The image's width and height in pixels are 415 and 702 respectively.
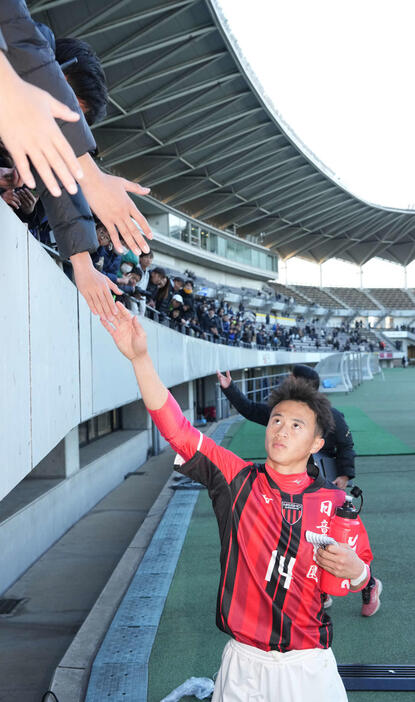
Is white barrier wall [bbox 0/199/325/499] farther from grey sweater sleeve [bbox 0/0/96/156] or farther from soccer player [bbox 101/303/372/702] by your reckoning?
grey sweater sleeve [bbox 0/0/96/156]

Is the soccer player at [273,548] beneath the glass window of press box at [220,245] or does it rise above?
beneath

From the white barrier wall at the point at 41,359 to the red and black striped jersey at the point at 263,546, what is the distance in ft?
3.06

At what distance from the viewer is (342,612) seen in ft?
13.3

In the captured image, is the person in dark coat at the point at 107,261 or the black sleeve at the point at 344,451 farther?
the person in dark coat at the point at 107,261

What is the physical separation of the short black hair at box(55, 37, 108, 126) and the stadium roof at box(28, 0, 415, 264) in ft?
68.3

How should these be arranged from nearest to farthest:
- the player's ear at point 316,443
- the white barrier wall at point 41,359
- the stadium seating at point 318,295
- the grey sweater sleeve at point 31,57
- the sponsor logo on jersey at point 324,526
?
the grey sweater sleeve at point 31,57 < the sponsor logo on jersey at point 324,526 < the player's ear at point 316,443 < the white barrier wall at point 41,359 < the stadium seating at point 318,295

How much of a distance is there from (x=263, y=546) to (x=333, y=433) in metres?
2.74

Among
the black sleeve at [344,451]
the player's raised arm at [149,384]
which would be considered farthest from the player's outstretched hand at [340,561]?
the black sleeve at [344,451]

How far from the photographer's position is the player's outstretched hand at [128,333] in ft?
6.93

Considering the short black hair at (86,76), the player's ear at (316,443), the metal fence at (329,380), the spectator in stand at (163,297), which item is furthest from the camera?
the metal fence at (329,380)

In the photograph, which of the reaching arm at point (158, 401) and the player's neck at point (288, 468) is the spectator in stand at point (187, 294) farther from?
the player's neck at point (288, 468)

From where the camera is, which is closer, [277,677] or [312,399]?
[277,677]

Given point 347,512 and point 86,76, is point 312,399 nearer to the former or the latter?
point 347,512

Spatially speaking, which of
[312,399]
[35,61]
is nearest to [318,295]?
[312,399]
